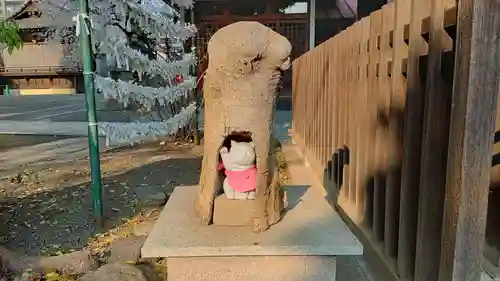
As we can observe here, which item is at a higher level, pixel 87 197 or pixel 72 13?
pixel 72 13

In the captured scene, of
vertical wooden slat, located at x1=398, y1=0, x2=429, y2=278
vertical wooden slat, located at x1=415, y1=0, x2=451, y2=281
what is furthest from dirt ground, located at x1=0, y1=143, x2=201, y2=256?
vertical wooden slat, located at x1=415, y1=0, x2=451, y2=281

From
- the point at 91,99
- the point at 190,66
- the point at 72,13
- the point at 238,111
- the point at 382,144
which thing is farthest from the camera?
the point at 190,66

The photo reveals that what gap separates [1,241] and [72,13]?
14.1 ft

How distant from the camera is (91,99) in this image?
331cm

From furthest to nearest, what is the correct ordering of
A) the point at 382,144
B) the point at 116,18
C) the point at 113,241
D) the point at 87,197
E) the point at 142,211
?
the point at 116,18
the point at 87,197
the point at 142,211
the point at 113,241
the point at 382,144

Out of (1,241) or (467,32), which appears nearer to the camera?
(467,32)

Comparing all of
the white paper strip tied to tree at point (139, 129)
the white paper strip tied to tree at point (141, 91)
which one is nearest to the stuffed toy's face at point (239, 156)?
the white paper strip tied to tree at point (141, 91)

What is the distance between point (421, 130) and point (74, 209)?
3.29 meters

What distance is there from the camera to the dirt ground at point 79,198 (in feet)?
10.6

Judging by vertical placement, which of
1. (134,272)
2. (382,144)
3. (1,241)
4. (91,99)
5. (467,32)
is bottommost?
(1,241)

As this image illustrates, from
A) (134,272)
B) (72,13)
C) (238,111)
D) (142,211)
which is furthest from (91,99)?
(72,13)

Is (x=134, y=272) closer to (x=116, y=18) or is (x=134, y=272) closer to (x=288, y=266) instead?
(x=288, y=266)

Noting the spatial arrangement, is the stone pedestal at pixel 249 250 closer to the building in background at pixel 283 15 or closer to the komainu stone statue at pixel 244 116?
the komainu stone statue at pixel 244 116

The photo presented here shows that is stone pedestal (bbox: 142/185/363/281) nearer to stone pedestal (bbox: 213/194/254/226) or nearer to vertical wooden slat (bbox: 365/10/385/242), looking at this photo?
stone pedestal (bbox: 213/194/254/226)
